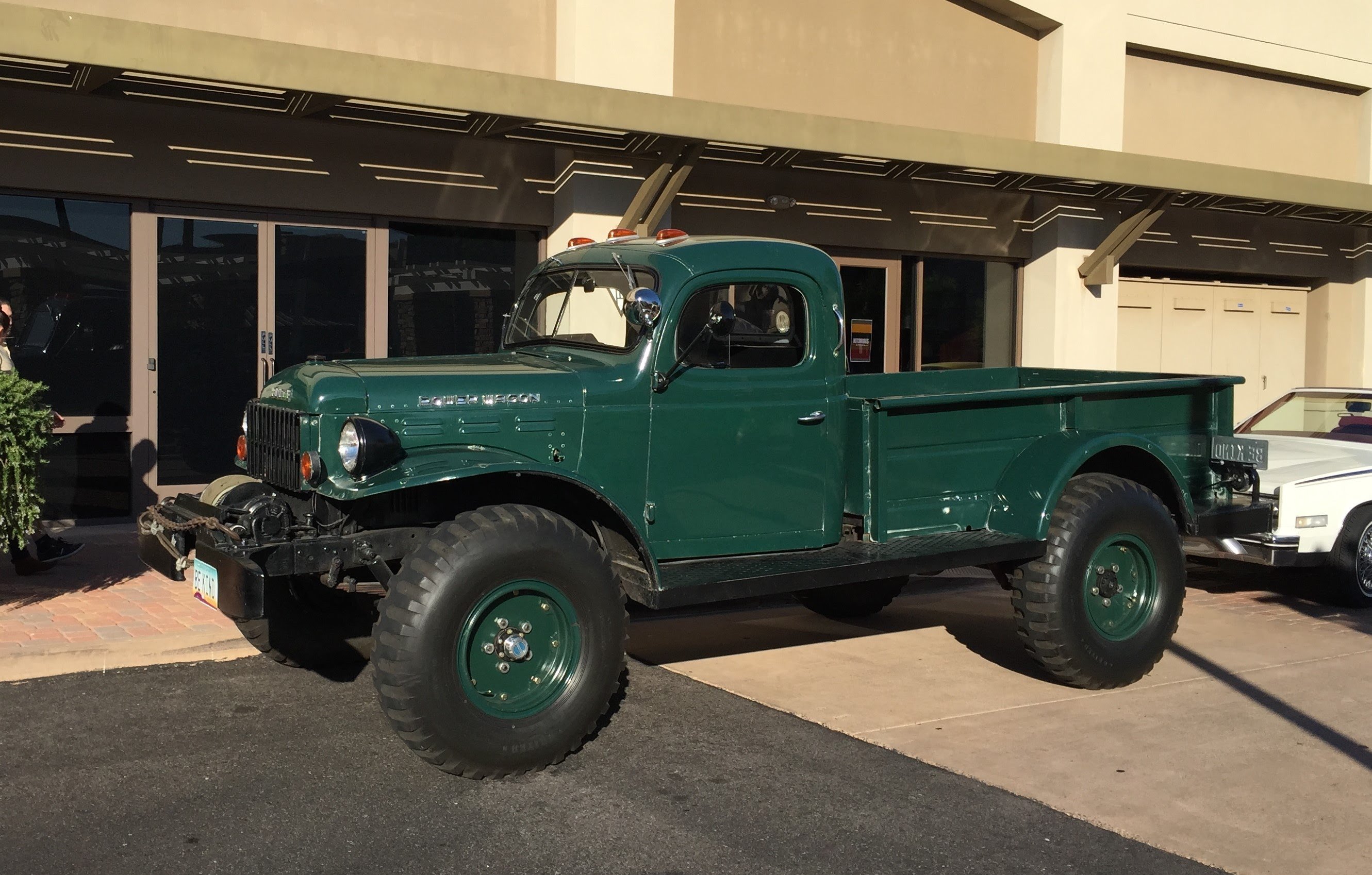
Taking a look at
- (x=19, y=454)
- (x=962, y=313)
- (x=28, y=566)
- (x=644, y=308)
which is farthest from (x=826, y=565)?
(x=962, y=313)

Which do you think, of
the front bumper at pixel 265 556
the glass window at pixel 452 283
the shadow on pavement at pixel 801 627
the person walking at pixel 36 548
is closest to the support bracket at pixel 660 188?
the glass window at pixel 452 283

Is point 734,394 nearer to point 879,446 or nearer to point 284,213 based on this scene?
point 879,446

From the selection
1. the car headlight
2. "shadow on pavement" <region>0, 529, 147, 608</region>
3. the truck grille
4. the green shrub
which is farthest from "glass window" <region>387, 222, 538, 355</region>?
the car headlight

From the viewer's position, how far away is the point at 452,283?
443 inches

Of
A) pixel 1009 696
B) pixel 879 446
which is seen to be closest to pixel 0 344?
pixel 879 446

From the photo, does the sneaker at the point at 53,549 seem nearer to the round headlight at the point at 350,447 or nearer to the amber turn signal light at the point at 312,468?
the amber turn signal light at the point at 312,468

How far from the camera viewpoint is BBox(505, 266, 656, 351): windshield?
591cm

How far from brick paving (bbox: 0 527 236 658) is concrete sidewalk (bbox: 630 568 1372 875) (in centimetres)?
258

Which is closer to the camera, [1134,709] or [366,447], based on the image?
[366,447]

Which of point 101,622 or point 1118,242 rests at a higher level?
point 1118,242

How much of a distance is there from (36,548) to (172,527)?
3565mm

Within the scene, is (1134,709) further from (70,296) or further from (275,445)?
(70,296)

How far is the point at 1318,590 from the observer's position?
8.66 m

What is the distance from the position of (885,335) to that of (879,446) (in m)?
7.49
